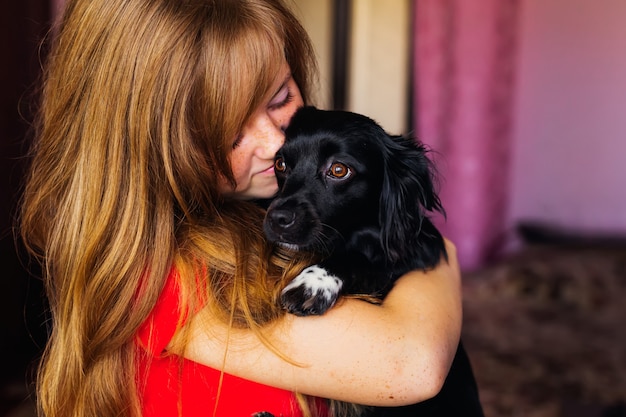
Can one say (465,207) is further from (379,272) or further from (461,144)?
(379,272)

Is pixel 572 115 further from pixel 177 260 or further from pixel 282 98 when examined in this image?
pixel 177 260

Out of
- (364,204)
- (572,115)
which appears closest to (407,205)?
(364,204)

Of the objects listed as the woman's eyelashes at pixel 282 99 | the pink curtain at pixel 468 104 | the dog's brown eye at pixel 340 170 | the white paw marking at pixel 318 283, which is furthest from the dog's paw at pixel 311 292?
the pink curtain at pixel 468 104

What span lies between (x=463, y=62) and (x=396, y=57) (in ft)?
2.43

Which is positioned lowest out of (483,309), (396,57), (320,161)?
(483,309)

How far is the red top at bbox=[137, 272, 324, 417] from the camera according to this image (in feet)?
4.06

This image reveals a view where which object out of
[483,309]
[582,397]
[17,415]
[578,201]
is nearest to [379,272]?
[582,397]

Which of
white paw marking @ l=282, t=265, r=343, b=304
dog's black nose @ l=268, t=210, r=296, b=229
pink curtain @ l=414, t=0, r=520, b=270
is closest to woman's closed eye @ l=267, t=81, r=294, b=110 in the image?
dog's black nose @ l=268, t=210, r=296, b=229

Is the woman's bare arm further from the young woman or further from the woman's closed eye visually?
the woman's closed eye

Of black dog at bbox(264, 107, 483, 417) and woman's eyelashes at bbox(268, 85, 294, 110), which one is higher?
woman's eyelashes at bbox(268, 85, 294, 110)

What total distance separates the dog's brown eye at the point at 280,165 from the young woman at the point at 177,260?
9.4 inches

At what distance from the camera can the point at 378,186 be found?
1.61m

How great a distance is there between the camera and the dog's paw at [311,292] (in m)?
1.19

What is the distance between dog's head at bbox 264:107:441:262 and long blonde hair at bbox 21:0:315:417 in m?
0.25
